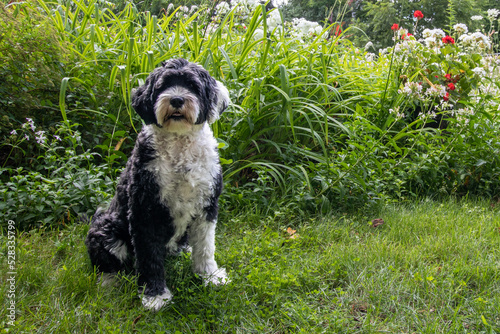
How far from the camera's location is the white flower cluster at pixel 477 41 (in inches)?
157

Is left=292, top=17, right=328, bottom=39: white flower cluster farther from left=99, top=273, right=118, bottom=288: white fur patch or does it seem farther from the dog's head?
left=99, top=273, right=118, bottom=288: white fur patch

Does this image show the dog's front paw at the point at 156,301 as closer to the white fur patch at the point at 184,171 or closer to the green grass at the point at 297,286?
the green grass at the point at 297,286

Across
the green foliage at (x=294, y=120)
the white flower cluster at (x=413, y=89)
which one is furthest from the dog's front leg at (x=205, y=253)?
the white flower cluster at (x=413, y=89)

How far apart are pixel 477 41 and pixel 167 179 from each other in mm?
3714

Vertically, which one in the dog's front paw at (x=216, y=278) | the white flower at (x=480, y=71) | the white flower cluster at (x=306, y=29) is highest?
the white flower cluster at (x=306, y=29)

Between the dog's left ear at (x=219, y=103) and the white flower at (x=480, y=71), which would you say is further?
the white flower at (x=480, y=71)

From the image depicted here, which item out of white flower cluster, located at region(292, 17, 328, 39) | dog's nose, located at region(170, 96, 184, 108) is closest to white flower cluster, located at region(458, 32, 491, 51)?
white flower cluster, located at region(292, 17, 328, 39)

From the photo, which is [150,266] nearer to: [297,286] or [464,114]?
[297,286]

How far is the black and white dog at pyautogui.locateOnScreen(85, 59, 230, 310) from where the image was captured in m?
2.20

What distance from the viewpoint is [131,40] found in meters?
3.24

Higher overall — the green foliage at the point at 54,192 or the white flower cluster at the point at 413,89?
the white flower cluster at the point at 413,89

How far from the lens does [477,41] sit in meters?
4.06

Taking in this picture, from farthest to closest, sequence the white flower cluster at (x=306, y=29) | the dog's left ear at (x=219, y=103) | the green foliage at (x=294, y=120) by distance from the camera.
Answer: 1. the white flower cluster at (x=306, y=29)
2. the green foliage at (x=294, y=120)
3. the dog's left ear at (x=219, y=103)

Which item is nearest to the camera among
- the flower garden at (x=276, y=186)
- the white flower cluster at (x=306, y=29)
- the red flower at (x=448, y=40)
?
the flower garden at (x=276, y=186)
